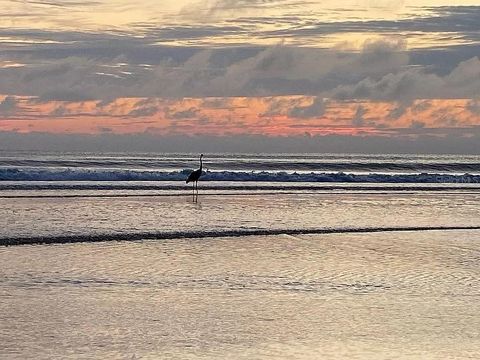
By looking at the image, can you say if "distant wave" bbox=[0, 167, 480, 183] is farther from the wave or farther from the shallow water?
the shallow water

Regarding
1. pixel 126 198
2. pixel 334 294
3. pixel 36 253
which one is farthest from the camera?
pixel 126 198

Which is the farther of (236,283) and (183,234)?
(183,234)

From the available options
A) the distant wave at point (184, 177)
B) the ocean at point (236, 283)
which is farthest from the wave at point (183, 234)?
the distant wave at point (184, 177)

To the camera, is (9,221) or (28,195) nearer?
(9,221)

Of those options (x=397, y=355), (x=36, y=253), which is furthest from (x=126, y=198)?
(x=397, y=355)

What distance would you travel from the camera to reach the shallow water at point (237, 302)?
7.39m

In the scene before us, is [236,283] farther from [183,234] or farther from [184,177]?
[184,177]

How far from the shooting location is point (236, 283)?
10.5 meters

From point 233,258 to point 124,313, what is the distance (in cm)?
426

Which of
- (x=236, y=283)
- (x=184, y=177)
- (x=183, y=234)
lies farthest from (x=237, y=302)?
(x=184, y=177)

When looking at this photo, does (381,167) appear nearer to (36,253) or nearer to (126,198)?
(126,198)

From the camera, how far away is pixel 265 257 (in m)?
12.9

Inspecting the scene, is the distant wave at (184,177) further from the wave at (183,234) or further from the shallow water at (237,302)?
the shallow water at (237,302)

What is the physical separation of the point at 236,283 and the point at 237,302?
1.20 m
